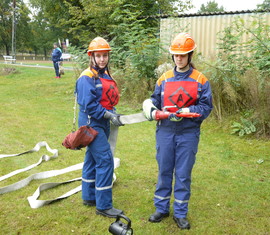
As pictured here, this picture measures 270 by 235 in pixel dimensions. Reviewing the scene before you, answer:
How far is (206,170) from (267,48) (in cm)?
277

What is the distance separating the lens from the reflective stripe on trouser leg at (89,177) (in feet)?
13.0

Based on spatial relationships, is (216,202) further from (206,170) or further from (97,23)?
(97,23)

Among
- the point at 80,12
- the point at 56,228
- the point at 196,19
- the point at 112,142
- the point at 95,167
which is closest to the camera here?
the point at 56,228

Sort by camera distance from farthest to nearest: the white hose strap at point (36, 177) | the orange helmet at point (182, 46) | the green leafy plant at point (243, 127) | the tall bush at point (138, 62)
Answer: the tall bush at point (138, 62)
the green leafy plant at point (243, 127)
the white hose strap at point (36, 177)
the orange helmet at point (182, 46)

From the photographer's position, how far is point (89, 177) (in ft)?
13.2

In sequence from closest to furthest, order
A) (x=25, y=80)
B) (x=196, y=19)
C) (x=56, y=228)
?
(x=56, y=228)
(x=196, y=19)
(x=25, y=80)

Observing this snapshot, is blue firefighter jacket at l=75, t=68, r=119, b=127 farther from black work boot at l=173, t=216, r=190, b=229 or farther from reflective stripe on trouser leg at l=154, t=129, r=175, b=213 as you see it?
black work boot at l=173, t=216, r=190, b=229

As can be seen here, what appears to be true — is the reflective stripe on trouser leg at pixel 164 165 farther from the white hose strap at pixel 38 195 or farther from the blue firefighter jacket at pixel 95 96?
the white hose strap at pixel 38 195

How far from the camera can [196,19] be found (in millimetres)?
13531

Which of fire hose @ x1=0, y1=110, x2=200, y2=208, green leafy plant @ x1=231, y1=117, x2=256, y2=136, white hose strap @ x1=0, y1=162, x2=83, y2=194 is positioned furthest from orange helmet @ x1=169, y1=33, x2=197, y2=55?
green leafy plant @ x1=231, y1=117, x2=256, y2=136

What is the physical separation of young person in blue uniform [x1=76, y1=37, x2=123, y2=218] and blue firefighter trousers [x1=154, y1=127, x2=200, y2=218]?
54 cm

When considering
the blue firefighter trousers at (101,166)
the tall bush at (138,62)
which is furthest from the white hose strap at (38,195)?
the tall bush at (138,62)

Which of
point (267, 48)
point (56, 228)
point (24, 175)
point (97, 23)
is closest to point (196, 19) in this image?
point (97, 23)

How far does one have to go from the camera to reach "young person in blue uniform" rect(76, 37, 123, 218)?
3557mm
